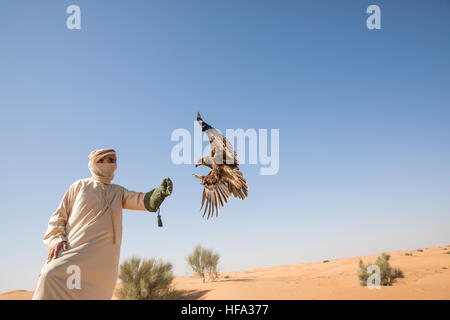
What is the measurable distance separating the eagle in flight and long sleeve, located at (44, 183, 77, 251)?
1678 mm

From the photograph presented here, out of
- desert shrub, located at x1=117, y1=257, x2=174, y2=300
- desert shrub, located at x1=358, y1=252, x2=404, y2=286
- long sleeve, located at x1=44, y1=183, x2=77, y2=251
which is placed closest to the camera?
long sleeve, located at x1=44, y1=183, x2=77, y2=251

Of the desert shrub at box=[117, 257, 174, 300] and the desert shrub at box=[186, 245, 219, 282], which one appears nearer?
the desert shrub at box=[117, 257, 174, 300]

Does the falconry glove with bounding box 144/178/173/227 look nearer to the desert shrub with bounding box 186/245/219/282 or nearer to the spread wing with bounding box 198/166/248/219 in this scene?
the spread wing with bounding box 198/166/248/219

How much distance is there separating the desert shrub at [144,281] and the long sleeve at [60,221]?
8902mm

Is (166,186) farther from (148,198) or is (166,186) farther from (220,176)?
(220,176)

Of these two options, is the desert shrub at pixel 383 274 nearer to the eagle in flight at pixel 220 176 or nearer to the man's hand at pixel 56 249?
the eagle in flight at pixel 220 176

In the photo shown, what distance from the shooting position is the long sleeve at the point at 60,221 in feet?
8.95

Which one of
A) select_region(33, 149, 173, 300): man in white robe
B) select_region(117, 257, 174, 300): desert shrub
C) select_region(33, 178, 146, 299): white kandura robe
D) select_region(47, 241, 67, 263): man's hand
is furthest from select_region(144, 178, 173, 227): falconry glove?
select_region(117, 257, 174, 300): desert shrub

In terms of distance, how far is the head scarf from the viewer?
3146mm

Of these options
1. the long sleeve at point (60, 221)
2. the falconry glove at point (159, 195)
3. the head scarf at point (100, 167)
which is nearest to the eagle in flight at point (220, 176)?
the falconry glove at point (159, 195)
